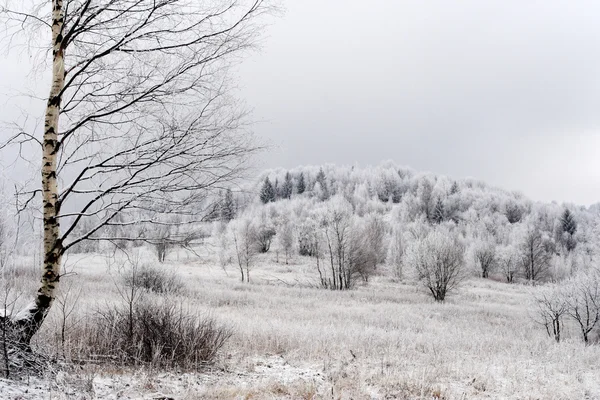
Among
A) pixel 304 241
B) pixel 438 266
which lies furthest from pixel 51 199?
pixel 304 241

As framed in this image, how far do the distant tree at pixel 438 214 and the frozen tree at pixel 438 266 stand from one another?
260ft

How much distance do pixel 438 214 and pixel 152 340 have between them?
369ft

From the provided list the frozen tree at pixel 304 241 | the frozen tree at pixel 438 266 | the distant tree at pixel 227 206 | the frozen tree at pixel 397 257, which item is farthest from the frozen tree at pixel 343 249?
the distant tree at pixel 227 206

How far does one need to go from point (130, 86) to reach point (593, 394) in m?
7.73

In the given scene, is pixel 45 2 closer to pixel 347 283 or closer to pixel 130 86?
pixel 130 86

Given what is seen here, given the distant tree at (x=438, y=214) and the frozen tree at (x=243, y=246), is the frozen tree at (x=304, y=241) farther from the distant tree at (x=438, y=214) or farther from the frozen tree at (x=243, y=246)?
the distant tree at (x=438, y=214)

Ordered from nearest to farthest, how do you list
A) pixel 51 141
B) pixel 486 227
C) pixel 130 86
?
pixel 51 141 → pixel 130 86 → pixel 486 227

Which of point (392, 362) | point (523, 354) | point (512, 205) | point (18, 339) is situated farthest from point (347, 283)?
point (512, 205)

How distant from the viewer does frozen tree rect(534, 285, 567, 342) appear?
17844 mm

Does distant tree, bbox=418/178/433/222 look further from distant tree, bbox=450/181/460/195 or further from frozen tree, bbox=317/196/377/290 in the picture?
frozen tree, bbox=317/196/377/290

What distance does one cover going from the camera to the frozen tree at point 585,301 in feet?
57.3

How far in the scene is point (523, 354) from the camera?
9.57 m

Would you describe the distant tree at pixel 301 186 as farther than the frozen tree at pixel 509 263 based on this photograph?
Yes

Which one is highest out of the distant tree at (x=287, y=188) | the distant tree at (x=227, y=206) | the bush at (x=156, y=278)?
the distant tree at (x=287, y=188)
